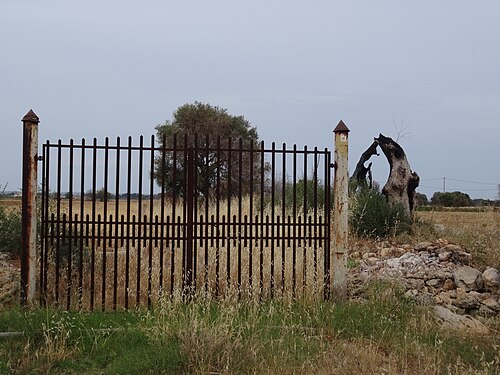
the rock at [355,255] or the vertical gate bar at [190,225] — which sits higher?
the vertical gate bar at [190,225]

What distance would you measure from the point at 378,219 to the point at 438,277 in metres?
4.16

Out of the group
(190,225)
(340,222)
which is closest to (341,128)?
(340,222)

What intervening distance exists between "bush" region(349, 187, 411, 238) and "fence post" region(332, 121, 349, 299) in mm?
5647

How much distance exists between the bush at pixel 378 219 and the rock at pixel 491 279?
11.5 feet

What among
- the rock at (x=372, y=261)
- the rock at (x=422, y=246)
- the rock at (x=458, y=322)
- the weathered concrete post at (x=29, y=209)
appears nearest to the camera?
the weathered concrete post at (x=29, y=209)

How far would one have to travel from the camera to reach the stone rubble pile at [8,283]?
8195 millimetres

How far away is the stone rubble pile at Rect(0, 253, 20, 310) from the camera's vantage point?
820 centimetres

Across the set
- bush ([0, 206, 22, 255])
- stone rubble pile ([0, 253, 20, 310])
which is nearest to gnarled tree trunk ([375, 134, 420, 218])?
bush ([0, 206, 22, 255])

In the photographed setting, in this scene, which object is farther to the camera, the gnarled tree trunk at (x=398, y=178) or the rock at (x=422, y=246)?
the gnarled tree trunk at (x=398, y=178)

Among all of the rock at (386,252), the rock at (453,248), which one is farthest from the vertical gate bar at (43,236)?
the rock at (453,248)

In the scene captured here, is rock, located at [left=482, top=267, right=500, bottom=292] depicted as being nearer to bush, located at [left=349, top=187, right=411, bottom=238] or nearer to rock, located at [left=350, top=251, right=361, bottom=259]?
rock, located at [left=350, top=251, right=361, bottom=259]

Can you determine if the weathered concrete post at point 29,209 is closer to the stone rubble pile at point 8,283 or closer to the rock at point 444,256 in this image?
the stone rubble pile at point 8,283

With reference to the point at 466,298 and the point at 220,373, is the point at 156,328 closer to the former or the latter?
the point at 220,373

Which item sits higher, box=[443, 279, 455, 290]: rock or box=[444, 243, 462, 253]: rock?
box=[444, 243, 462, 253]: rock
